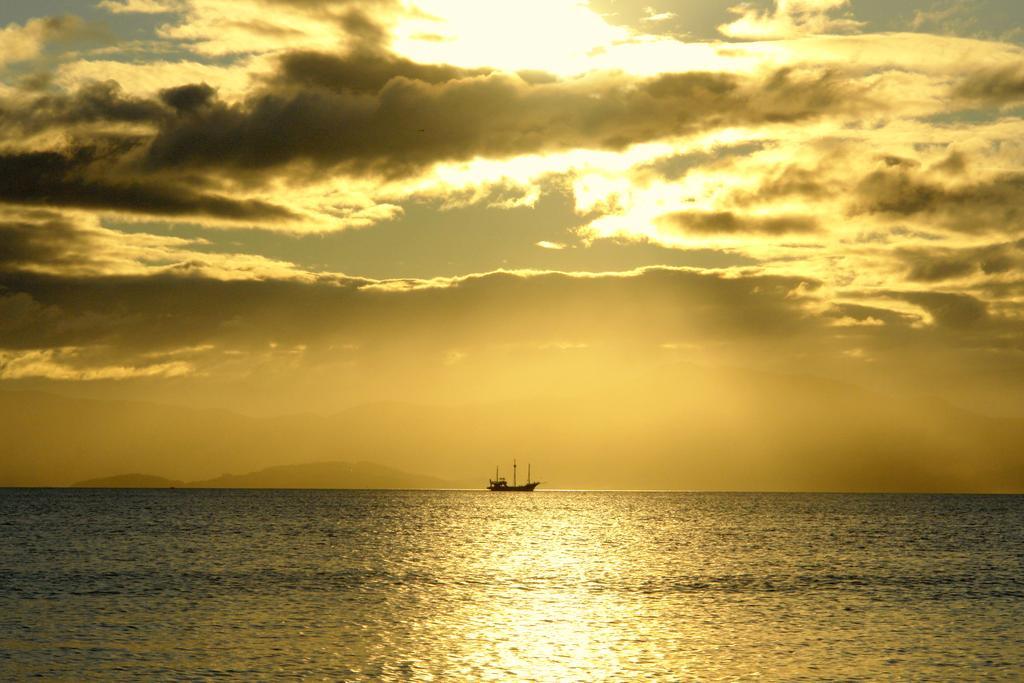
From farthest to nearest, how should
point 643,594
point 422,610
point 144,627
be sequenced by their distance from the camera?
point 643,594
point 422,610
point 144,627

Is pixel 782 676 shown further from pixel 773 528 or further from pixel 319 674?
pixel 773 528

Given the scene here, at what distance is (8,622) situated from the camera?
2591 inches

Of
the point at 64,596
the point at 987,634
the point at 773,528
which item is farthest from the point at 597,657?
the point at 773,528

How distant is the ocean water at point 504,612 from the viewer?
52.7 m

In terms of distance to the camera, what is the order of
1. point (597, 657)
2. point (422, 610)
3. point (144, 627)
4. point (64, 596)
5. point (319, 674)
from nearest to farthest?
point (319, 674) → point (597, 657) → point (144, 627) → point (422, 610) → point (64, 596)

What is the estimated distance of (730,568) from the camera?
366 feet

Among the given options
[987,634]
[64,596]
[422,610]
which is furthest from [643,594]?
[64,596]

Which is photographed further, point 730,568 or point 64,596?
point 730,568

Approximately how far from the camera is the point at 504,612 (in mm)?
72688

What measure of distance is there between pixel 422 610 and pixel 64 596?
27.1 metres

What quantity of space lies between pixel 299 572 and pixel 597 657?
179 ft

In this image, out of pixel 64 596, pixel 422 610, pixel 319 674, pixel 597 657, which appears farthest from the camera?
pixel 64 596

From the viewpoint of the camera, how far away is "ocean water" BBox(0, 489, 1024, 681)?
52688 millimetres

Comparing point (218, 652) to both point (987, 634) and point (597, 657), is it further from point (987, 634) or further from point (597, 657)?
point (987, 634)
